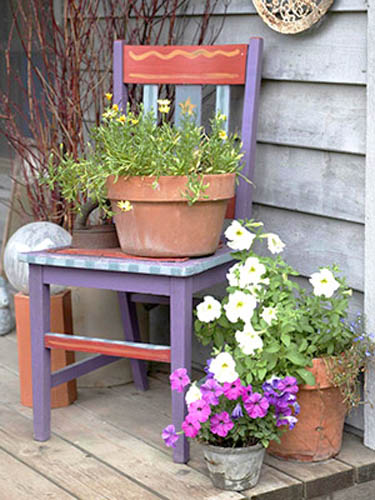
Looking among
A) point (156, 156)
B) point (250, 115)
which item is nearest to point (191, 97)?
point (250, 115)

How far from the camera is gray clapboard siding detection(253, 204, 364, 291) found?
241cm

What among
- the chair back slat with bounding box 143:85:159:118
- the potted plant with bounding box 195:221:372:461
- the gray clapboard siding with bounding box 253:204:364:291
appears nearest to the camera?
the potted plant with bounding box 195:221:372:461

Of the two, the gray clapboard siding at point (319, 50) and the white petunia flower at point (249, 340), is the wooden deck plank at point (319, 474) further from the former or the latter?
the gray clapboard siding at point (319, 50)

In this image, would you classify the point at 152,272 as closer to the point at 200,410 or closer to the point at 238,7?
the point at 200,410

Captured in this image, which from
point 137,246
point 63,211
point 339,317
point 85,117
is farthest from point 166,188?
point 85,117

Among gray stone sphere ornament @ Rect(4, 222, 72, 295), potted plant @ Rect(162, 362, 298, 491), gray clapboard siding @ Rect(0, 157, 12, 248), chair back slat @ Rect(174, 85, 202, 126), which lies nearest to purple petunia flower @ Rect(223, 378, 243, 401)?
potted plant @ Rect(162, 362, 298, 491)

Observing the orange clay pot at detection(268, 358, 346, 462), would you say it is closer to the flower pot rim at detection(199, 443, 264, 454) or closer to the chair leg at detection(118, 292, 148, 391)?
the flower pot rim at detection(199, 443, 264, 454)

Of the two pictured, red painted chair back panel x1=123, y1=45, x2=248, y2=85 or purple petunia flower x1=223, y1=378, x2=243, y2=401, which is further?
red painted chair back panel x1=123, y1=45, x2=248, y2=85

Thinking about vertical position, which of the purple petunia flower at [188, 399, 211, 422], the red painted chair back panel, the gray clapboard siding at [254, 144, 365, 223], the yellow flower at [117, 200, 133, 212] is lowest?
the purple petunia flower at [188, 399, 211, 422]

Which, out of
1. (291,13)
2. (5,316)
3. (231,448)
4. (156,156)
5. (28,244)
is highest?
(291,13)

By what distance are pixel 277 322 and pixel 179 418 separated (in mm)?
360

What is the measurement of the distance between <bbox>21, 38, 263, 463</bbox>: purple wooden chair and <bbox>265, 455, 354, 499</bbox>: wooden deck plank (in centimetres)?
27

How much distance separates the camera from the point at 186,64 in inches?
104

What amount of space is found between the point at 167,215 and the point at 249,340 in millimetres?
385
